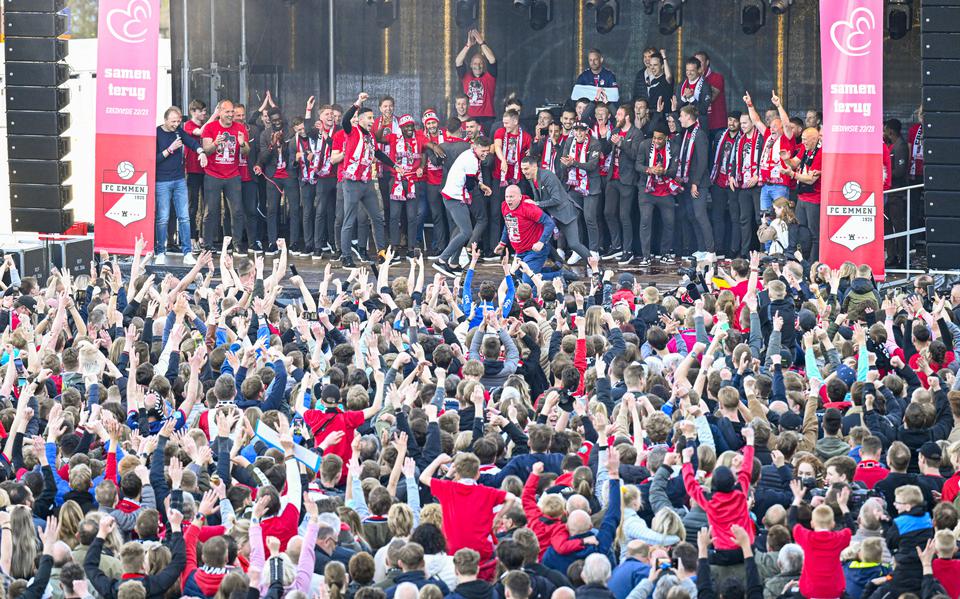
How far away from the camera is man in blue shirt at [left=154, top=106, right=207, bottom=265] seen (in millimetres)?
16359

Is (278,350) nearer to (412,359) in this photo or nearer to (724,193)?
(412,359)

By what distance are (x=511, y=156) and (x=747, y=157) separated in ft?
7.70

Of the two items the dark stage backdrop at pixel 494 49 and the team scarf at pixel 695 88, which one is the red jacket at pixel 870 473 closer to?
the team scarf at pixel 695 88

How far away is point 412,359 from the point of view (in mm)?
10156

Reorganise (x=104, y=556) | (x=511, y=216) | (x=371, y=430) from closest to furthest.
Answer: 1. (x=104, y=556)
2. (x=371, y=430)
3. (x=511, y=216)

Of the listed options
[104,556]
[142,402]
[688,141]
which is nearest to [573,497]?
[104,556]

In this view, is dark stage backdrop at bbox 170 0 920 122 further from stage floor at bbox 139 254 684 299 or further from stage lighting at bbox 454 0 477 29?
stage floor at bbox 139 254 684 299

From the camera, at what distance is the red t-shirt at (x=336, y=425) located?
827 centimetres

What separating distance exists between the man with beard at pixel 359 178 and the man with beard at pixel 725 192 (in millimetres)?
3366

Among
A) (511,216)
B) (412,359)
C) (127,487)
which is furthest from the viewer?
(511,216)

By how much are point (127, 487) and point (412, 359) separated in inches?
117

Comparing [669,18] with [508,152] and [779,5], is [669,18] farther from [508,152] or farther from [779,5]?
[508,152]

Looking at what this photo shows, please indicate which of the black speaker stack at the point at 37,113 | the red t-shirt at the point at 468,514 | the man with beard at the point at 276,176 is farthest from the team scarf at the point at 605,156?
the red t-shirt at the point at 468,514

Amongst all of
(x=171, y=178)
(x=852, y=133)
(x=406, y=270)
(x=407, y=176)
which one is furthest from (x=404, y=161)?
(x=852, y=133)
